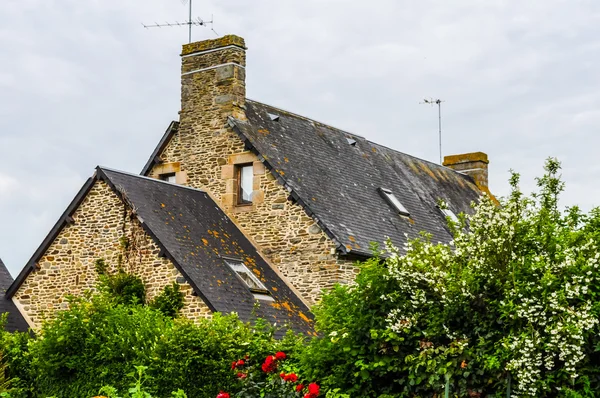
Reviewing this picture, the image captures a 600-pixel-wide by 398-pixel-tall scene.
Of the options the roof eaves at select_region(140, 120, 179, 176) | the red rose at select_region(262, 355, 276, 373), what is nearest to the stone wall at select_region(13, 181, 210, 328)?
the roof eaves at select_region(140, 120, 179, 176)

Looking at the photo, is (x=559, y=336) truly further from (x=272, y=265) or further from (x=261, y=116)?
(x=261, y=116)

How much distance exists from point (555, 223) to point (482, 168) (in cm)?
2388

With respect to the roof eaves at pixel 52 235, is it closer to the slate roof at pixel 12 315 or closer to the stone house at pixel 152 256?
the stone house at pixel 152 256

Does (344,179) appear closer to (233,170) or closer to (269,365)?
(233,170)

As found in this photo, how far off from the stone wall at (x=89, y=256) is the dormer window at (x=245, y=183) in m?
3.78

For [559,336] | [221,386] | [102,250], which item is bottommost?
[221,386]

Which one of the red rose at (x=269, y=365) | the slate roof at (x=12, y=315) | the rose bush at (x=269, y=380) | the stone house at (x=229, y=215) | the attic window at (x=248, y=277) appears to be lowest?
the rose bush at (x=269, y=380)

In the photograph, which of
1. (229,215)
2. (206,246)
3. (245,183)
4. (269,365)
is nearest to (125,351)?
(269,365)

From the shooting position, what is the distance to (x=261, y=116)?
2670cm

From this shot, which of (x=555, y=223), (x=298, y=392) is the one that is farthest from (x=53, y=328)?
(x=555, y=223)

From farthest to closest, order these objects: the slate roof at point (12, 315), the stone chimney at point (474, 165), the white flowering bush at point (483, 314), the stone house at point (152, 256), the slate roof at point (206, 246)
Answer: the stone chimney at point (474, 165)
the slate roof at point (12, 315)
the stone house at point (152, 256)
the slate roof at point (206, 246)
the white flowering bush at point (483, 314)

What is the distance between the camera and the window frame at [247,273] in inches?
871

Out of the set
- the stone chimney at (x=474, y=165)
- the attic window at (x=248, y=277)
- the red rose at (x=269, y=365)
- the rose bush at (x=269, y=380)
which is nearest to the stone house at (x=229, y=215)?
the attic window at (x=248, y=277)

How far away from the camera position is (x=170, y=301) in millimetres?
20859
